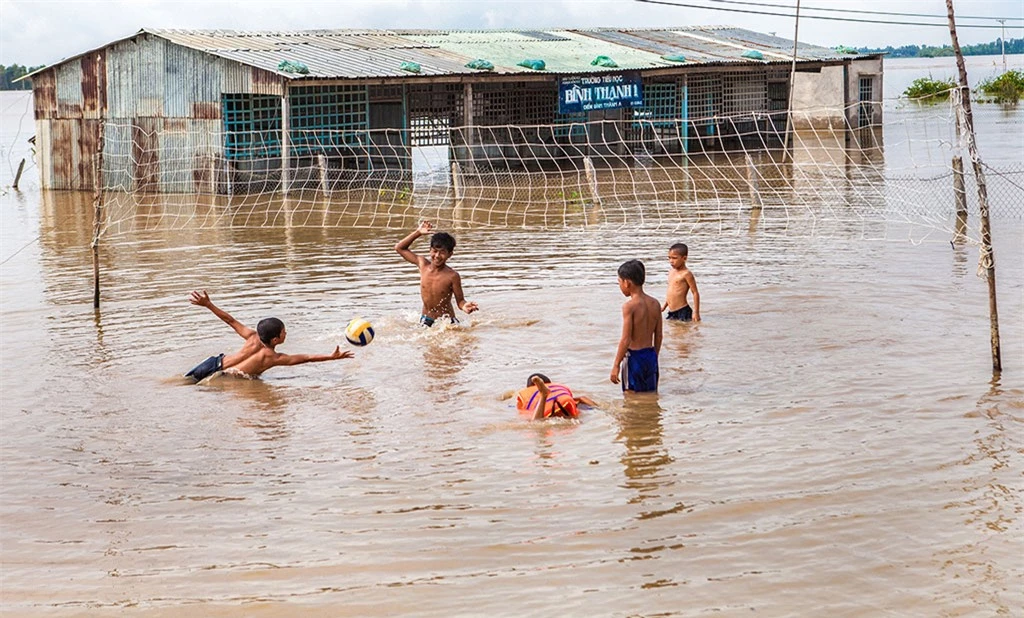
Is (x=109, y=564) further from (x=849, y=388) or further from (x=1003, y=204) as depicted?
(x=1003, y=204)

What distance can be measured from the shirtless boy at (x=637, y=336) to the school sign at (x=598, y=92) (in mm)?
22037

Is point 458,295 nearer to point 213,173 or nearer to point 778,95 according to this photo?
point 213,173

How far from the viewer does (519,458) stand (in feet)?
25.3

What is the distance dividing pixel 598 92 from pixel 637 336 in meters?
23.5

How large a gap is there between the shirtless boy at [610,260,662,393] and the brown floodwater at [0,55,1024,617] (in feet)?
→ 0.60

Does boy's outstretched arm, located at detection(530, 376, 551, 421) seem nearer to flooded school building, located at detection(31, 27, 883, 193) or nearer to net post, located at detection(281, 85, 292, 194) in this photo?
flooded school building, located at detection(31, 27, 883, 193)

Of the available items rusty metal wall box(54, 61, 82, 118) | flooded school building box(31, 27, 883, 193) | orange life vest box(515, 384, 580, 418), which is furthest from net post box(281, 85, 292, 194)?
orange life vest box(515, 384, 580, 418)

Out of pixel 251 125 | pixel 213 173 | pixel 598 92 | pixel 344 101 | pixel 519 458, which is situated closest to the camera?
pixel 519 458

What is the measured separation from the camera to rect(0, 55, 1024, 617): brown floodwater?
5.82 metres

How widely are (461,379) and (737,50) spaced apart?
29.0 m

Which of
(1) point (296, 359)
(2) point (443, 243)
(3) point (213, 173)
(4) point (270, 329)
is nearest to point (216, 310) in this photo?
(4) point (270, 329)

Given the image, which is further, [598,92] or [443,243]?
[598,92]

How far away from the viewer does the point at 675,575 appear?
5855mm

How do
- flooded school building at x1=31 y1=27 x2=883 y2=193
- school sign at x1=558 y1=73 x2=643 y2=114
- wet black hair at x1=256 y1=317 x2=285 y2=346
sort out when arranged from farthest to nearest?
school sign at x1=558 y1=73 x2=643 y2=114 → flooded school building at x1=31 y1=27 x2=883 y2=193 → wet black hair at x1=256 y1=317 x2=285 y2=346
